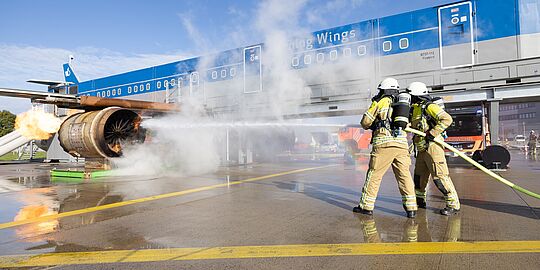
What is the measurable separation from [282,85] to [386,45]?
158 inches

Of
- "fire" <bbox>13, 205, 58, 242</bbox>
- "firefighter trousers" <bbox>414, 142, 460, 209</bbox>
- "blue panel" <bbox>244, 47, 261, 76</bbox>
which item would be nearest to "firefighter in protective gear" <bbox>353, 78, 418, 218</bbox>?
"firefighter trousers" <bbox>414, 142, 460, 209</bbox>

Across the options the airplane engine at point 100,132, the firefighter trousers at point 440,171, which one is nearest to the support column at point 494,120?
the firefighter trousers at point 440,171

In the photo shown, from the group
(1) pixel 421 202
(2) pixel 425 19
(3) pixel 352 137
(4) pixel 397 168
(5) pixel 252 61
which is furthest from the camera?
(3) pixel 352 137

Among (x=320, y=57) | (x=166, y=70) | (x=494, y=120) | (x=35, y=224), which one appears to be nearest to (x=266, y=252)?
(x=35, y=224)

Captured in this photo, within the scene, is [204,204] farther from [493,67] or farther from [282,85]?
[493,67]

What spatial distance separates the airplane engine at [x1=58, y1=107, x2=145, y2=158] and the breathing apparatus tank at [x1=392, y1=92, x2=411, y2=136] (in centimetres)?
883

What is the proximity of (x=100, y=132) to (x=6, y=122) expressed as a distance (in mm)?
46577

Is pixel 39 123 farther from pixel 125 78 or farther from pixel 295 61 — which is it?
pixel 295 61

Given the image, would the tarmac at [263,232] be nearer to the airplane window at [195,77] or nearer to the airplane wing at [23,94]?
the airplane wing at [23,94]

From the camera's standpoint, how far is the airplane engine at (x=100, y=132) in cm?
1028

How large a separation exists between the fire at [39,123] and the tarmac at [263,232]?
6599mm

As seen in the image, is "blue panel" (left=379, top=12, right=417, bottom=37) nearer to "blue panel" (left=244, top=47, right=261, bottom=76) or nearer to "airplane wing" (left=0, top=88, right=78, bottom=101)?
"blue panel" (left=244, top=47, right=261, bottom=76)

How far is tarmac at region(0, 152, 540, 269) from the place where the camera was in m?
2.97

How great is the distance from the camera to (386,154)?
4.50m
